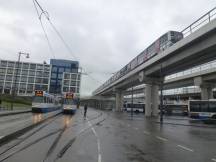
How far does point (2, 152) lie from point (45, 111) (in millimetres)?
35432

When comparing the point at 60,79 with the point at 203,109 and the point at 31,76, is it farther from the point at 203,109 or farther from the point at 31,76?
the point at 203,109

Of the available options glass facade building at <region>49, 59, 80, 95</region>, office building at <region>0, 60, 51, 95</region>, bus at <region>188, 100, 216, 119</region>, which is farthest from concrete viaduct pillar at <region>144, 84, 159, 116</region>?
office building at <region>0, 60, 51, 95</region>

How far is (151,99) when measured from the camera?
171 feet

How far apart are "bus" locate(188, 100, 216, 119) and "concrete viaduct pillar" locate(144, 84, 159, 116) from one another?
1007cm

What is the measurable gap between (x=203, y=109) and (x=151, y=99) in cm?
1312

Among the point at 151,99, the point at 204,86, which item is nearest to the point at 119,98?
the point at 151,99

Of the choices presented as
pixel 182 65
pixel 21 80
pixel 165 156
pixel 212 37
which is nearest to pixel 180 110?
pixel 182 65

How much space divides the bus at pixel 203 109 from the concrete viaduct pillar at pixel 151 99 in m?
10.1

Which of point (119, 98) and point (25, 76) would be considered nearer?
point (119, 98)

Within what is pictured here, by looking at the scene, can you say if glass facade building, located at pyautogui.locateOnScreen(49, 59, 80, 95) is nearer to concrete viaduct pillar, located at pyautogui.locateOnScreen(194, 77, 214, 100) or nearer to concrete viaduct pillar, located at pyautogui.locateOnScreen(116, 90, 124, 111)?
concrete viaduct pillar, located at pyautogui.locateOnScreen(116, 90, 124, 111)

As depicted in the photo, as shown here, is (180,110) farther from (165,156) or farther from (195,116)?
(165,156)

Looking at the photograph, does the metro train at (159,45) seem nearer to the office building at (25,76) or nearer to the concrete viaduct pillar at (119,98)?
the concrete viaduct pillar at (119,98)

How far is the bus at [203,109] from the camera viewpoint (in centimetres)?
3959

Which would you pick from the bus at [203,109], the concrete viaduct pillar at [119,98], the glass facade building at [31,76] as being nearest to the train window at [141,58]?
the bus at [203,109]
